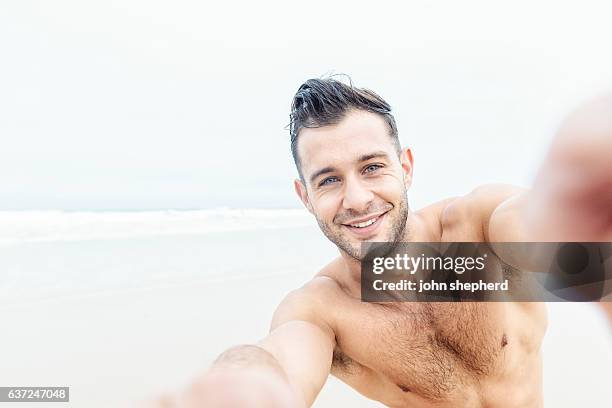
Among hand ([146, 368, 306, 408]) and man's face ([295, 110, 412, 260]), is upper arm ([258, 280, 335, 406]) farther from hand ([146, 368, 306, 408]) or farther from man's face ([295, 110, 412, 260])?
hand ([146, 368, 306, 408])

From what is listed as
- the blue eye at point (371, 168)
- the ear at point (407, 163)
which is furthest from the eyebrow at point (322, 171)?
the ear at point (407, 163)

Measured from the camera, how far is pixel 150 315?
10.9 feet

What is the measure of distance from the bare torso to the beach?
12.0 inches

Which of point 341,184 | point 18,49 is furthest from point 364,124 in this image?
point 18,49

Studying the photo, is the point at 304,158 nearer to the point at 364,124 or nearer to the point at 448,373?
the point at 364,124

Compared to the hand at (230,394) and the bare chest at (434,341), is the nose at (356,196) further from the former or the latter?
the hand at (230,394)

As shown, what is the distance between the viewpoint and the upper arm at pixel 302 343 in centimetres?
125

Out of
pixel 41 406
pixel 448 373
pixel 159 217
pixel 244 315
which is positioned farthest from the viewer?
pixel 159 217

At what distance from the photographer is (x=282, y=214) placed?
8.61 metres

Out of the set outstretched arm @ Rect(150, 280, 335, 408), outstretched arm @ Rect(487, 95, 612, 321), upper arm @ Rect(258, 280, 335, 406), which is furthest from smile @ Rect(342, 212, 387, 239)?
outstretched arm @ Rect(487, 95, 612, 321)

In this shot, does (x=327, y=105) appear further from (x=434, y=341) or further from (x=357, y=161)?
(x=434, y=341)

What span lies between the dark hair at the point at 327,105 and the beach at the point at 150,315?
1.00 meters

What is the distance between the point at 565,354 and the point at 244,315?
205 centimetres

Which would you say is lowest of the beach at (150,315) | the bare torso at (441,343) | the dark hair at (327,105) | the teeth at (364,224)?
the beach at (150,315)
